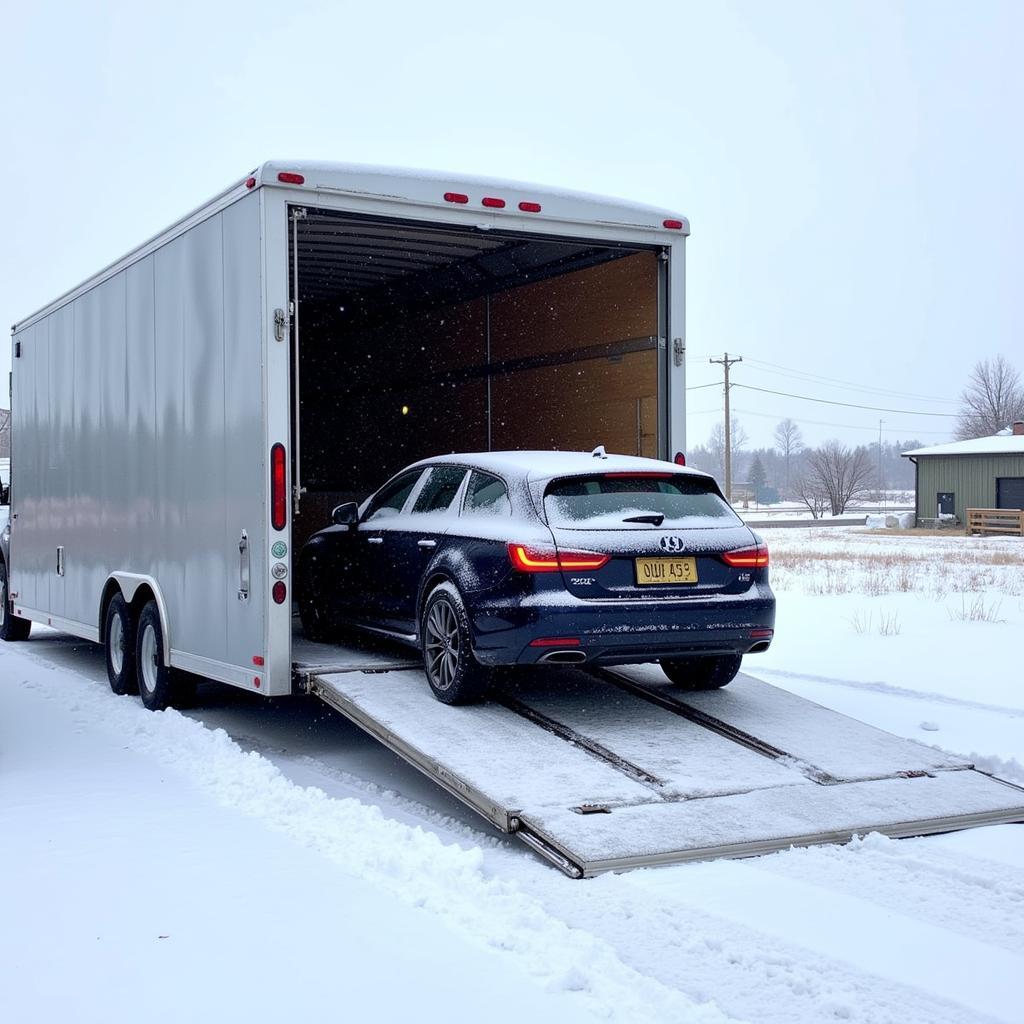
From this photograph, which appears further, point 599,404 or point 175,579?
point 599,404

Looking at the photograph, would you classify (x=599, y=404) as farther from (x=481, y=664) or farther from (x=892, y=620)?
(x=892, y=620)

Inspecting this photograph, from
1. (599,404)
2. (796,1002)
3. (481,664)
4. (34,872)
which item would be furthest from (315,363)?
(796,1002)

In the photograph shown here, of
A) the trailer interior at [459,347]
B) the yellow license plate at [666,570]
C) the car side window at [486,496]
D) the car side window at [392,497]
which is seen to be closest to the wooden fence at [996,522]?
the trailer interior at [459,347]

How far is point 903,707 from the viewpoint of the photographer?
8836 millimetres

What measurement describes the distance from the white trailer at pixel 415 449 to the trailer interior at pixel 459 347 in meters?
0.03

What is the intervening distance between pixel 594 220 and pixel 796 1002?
17.7ft

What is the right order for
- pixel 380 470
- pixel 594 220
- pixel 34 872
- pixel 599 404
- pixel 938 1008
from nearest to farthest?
1. pixel 938 1008
2. pixel 34 872
3. pixel 594 220
4. pixel 599 404
5. pixel 380 470

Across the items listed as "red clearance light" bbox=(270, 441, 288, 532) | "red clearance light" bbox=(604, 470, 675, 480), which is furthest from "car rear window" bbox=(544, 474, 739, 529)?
"red clearance light" bbox=(270, 441, 288, 532)

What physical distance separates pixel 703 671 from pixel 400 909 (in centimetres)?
353

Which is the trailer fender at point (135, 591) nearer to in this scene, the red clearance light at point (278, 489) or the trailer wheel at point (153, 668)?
the trailer wheel at point (153, 668)

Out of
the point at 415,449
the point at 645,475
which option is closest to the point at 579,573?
the point at 645,475

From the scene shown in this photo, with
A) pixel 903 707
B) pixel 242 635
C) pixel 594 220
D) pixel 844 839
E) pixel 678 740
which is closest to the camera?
pixel 844 839

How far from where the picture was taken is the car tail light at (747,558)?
23.0ft

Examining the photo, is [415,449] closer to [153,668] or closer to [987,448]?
[153,668]
